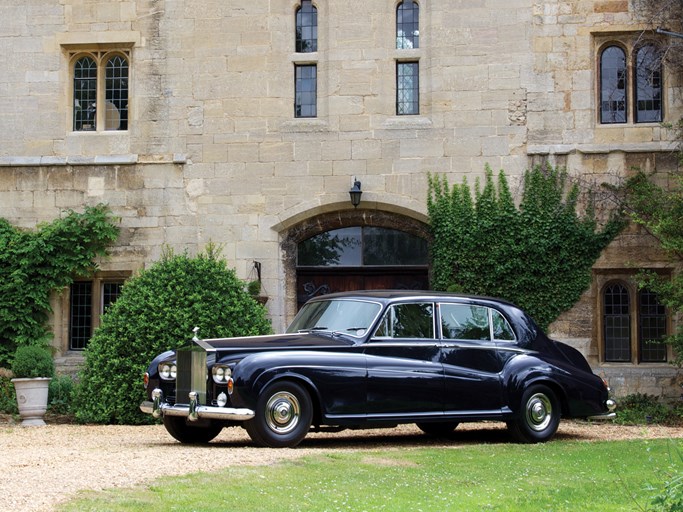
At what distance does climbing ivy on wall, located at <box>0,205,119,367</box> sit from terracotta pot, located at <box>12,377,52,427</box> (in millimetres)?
2117

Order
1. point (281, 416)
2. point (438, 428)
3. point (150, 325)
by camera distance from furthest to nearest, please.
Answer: point (150, 325), point (438, 428), point (281, 416)

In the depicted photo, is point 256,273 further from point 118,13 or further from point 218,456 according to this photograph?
point 218,456

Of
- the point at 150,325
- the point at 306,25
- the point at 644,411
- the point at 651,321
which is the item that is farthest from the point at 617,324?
the point at 150,325

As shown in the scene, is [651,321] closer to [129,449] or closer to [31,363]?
[31,363]

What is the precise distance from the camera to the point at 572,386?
43.0ft

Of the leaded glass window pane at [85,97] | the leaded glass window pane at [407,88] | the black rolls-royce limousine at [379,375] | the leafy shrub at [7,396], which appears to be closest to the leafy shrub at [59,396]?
the leafy shrub at [7,396]

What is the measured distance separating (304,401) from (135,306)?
5.52 m

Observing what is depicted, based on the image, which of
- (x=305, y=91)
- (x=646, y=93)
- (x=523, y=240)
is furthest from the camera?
(x=305, y=91)

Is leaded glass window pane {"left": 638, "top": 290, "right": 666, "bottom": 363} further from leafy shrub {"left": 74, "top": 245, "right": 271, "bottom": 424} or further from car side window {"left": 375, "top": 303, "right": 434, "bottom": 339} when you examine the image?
car side window {"left": 375, "top": 303, "right": 434, "bottom": 339}

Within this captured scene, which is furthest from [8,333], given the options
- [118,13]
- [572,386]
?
[572,386]

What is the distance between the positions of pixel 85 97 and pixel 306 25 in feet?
12.6

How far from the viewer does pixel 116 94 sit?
19.2 meters

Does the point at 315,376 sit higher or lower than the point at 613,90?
lower

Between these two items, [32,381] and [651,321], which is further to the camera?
[651,321]
